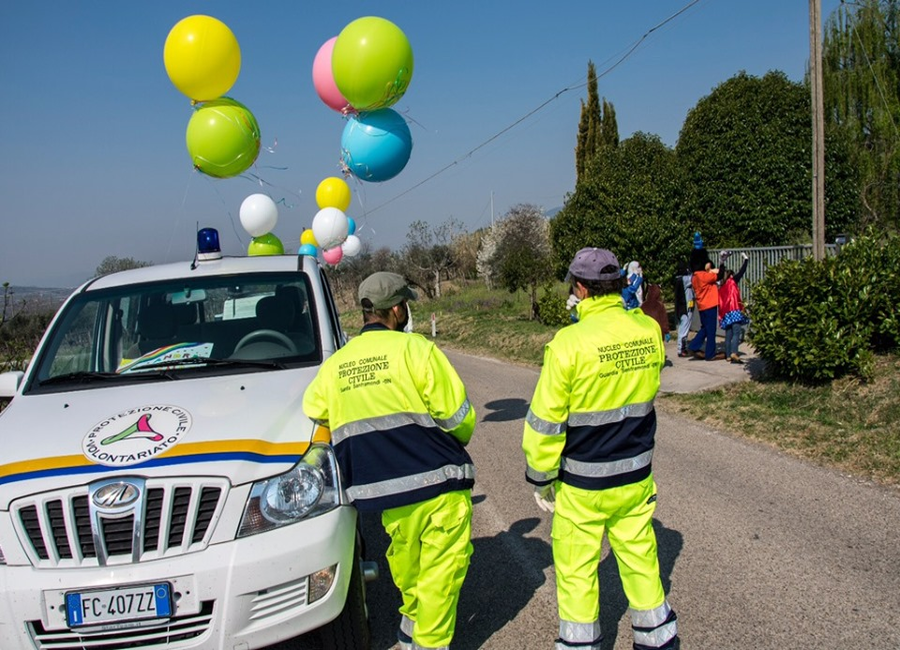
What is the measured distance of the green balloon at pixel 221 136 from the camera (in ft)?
24.5

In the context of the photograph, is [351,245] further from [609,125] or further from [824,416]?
[609,125]

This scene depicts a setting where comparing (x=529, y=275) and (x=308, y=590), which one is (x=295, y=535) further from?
(x=529, y=275)

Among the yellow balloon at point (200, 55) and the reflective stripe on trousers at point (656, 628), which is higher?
the yellow balloon at point (200, 55)

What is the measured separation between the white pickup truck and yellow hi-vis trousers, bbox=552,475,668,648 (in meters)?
0.95

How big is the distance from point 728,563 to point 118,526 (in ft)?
11.8

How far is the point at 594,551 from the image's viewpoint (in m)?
3.22

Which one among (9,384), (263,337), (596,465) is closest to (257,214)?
(263,337)

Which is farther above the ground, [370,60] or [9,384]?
[370,60]

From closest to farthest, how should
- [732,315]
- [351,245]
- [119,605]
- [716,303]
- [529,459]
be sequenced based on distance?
1. [119,605]
2. [529,459]
3. [732,315]
4. [716,303]
5. [351,245]

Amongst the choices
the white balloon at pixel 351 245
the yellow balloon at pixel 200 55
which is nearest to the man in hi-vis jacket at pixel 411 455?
the yellow balloon at pixel 200 55

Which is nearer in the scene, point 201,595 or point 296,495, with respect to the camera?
point 201,595

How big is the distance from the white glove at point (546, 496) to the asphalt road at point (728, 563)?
784mm

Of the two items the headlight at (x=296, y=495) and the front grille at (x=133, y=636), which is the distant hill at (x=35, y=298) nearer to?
the front grille at (x=133, y=636)

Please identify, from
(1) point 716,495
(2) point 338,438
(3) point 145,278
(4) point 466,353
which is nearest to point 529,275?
(4) point 466,353
